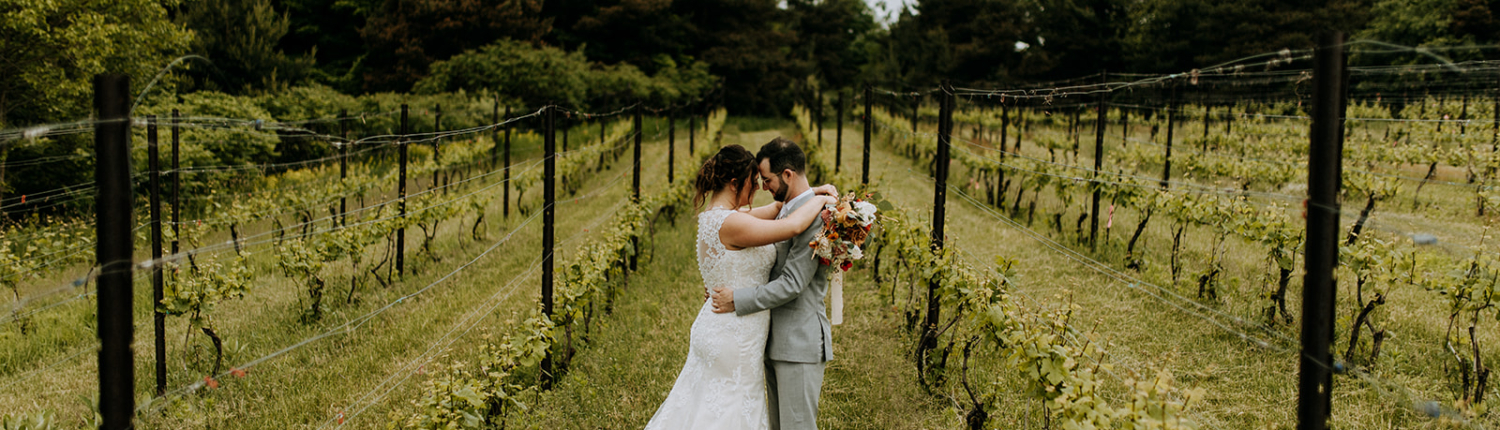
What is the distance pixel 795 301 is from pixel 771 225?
33 cm

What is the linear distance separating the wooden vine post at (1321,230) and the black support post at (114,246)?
2.87 meters

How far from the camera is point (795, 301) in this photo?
294 cm

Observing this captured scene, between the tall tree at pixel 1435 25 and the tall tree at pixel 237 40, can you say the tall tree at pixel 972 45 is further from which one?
the tall tree at pixel 237 40

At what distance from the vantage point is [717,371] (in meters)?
2.98

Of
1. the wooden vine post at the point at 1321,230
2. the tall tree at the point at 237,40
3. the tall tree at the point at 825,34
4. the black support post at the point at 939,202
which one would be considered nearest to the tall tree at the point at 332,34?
the tall tree at the point at 237,40

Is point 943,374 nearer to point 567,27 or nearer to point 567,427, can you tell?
A: point 567,427

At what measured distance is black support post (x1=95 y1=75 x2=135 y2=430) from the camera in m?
1.87

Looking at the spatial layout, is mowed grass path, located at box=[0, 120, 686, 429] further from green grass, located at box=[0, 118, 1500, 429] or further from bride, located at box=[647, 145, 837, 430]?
bride, located at box=[647, 145, 837, 430]

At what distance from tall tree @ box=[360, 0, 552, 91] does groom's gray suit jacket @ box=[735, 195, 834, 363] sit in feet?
71.7

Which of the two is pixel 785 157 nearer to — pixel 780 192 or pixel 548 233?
pixel 780 192

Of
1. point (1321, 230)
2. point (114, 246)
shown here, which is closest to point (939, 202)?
point (1321, 230)

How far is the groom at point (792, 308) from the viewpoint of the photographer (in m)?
2.84

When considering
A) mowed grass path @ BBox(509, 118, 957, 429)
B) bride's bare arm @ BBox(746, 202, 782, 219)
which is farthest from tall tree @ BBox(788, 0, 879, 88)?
bride's bare arm @ BBox(746, 202, 782, 219)

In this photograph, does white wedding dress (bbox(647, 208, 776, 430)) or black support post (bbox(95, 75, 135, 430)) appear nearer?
black support post (bbox(95, 75, 135, 430))
